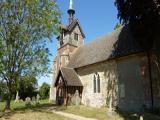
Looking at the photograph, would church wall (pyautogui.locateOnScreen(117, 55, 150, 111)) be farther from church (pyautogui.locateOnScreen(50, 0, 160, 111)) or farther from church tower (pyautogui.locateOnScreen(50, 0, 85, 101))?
church tower (pyautogui.locateOnScreen(50, 0, 85, 101))

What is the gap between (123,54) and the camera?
20359mm

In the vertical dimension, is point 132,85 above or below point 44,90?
above

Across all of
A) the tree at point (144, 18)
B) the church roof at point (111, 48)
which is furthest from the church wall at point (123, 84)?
the tree at point (144, 18)

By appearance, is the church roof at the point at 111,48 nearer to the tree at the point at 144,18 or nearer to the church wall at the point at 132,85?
the church wall at the point at 132,85

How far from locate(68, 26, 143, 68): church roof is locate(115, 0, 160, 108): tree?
2646 mm

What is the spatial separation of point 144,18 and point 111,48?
918 centimetres

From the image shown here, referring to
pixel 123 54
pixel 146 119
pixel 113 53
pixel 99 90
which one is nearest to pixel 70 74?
pixel 99 90

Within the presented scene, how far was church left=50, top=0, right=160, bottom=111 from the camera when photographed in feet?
59.4

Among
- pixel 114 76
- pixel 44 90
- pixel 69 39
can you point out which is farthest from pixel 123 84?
pixel 44 90

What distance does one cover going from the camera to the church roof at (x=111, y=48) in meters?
20.8

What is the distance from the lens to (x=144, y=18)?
15094 mm

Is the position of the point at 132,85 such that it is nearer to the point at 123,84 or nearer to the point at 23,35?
the point at 123,84

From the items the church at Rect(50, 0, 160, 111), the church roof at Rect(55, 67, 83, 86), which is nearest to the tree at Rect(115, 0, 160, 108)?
the church at Rect(50, 0, 160, 111)

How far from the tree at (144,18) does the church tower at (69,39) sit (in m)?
18.4
